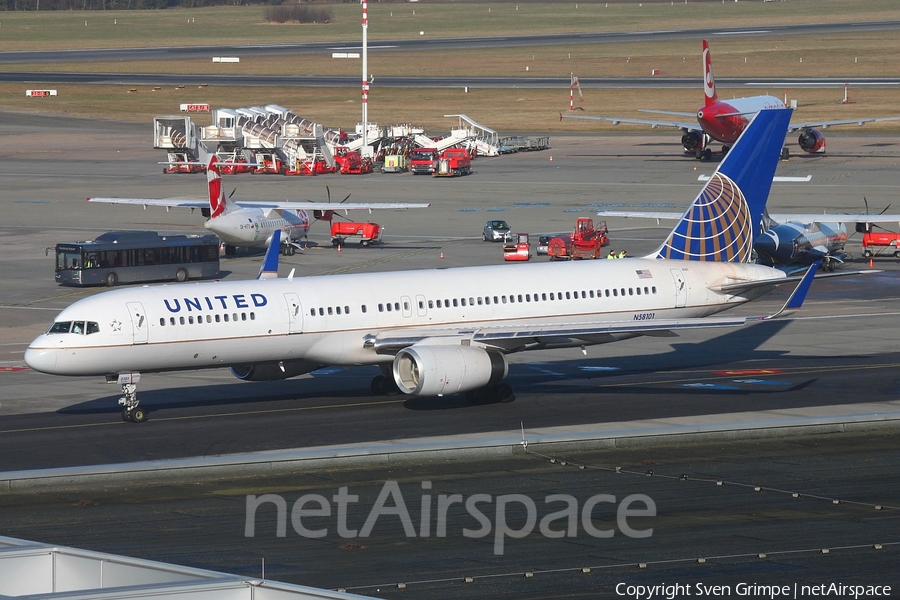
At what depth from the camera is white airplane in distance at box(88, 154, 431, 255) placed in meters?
77.5

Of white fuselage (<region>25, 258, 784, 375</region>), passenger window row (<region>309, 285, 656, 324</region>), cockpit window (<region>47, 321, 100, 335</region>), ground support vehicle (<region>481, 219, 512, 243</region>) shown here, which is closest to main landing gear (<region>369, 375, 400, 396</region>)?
white fuselage (<region>25, 258, 784, 375</region>)

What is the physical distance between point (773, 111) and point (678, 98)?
115 metres

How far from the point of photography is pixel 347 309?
1705 inches

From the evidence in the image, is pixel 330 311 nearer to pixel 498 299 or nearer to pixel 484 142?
pixel 498 299

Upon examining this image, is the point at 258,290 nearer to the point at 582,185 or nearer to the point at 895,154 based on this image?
the point at 582,185

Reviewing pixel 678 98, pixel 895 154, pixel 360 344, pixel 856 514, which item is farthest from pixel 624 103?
pixel 856 514

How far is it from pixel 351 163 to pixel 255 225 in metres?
44.6

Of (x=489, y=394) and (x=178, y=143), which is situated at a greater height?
(x=178, y=143)

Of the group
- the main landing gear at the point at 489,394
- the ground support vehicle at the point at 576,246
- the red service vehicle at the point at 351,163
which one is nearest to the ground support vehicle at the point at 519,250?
the ground support vehicle at the point at 576,246

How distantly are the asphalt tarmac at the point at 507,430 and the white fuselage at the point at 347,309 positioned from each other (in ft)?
7.27

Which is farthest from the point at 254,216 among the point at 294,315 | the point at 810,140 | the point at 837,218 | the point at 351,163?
the point at 810,140

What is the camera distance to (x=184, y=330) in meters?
40.9

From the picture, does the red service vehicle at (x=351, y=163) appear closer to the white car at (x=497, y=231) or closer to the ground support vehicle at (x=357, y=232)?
the ground support vehicle at (x=357, y=232)

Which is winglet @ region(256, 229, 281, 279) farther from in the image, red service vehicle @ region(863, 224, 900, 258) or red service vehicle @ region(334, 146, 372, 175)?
red service vehicle @ region(334, 146, 372, 175)
